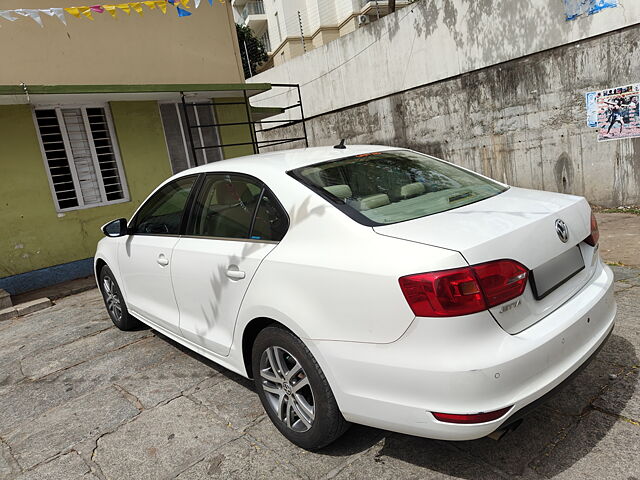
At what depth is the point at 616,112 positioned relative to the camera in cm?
762

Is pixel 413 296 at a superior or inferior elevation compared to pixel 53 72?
inferior

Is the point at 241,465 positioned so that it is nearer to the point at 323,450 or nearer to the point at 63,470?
the point at 323,450

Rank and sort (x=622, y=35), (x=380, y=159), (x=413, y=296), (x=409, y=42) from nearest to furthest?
(x=413, y=296) → (x=380, y=159) → (x=622, y=35) → (x=409, y=42)

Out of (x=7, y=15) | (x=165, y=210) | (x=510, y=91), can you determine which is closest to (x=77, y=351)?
(x=165, y=210)

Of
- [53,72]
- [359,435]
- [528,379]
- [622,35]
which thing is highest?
[53,72]

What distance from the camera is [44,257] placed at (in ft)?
24.1

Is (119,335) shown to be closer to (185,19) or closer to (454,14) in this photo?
(185,19)

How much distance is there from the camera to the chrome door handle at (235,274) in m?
2.61

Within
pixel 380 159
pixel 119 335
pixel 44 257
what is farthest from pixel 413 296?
pixel 44 257

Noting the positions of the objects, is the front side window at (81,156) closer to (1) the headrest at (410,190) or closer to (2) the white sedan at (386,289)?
(2) the white sedan at (386,289)

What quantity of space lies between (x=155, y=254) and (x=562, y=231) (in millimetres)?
2715

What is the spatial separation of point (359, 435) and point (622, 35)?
25.8 feet

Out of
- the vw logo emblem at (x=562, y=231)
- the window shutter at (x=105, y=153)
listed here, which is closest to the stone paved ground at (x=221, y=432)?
the vw logo emblem at (x=562, y=231)

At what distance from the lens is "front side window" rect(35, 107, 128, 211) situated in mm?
7414
